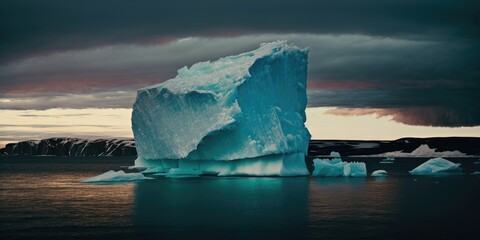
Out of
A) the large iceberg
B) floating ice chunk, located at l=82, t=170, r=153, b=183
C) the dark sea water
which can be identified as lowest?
the dark sea water

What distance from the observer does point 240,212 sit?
953 inches

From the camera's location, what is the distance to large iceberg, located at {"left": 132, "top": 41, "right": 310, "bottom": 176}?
38.3 m

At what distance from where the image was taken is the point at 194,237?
18.1 metres

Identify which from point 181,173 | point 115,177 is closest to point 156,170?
point 181,173

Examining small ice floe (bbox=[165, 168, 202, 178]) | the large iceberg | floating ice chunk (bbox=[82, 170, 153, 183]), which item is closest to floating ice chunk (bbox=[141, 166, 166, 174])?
small ice floe (bbox=[165, 168, 202, 178])

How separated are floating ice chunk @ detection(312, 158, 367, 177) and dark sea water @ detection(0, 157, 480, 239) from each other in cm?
824

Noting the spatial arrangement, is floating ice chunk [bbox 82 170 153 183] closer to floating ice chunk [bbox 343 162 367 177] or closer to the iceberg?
the iceberg

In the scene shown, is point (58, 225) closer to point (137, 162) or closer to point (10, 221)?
point (10, 221)

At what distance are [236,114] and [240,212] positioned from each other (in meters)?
13.6

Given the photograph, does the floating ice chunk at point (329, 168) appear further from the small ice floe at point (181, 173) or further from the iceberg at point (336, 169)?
the small ice floe at point (181, 173)

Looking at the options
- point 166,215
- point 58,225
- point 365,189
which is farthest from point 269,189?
point 58,225

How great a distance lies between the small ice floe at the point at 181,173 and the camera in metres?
44.3

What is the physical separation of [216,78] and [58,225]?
2038 cm

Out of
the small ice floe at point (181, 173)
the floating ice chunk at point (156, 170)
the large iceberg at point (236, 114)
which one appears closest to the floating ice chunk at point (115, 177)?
the large iceberg at point (236, 114)
